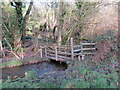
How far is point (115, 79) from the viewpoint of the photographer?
3.71 metres

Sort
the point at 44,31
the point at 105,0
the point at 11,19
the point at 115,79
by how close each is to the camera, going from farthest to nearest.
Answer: the point at 44,31 → the point at 11,19 → the point at 105,0 → the point at 115,79

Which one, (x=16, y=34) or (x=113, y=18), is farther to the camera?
(x=16, y=34)

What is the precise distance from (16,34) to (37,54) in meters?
3.27

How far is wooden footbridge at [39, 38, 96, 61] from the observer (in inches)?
292

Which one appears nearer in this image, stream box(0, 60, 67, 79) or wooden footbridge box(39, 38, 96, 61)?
stream box(0, 60, 67, 79)

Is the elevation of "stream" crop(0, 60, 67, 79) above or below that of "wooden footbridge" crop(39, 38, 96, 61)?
below

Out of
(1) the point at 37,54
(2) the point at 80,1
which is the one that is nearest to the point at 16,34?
(1) the point at 37,54

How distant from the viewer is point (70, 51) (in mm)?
8648

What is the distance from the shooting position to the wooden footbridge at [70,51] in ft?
24.4

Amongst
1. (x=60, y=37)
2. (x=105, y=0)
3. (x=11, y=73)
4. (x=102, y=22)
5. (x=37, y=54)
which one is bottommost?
(x=11, y=73)

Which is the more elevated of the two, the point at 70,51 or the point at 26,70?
the point at 70,51

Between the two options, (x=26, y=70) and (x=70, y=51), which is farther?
(x=70, y=51)

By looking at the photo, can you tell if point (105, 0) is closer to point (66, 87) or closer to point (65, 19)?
point (65, 19)

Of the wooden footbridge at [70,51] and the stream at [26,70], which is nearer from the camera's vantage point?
the stream at [26,70]
